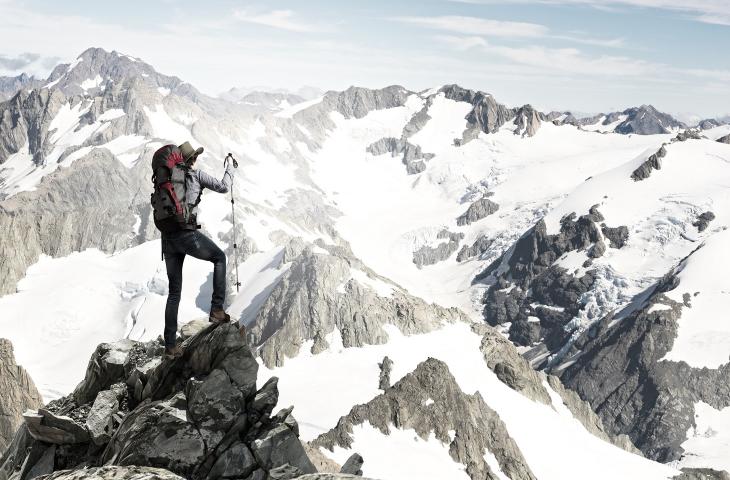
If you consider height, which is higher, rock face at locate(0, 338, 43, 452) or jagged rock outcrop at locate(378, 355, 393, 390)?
rock face at locate(0, 338, 43, 452)

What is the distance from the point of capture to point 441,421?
120062 millimetres

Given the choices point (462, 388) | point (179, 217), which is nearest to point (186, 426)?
point (179, 217)

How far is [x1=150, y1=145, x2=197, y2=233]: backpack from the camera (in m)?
18.6

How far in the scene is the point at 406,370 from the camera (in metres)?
168

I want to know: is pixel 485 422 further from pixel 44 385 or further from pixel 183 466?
pixel 183 466

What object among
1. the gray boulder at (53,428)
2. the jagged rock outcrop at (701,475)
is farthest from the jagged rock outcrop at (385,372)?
the gray boulder at (53,428)

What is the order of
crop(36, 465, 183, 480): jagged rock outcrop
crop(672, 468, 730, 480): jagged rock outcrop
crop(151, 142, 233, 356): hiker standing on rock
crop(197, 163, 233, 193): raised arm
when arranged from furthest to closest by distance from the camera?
1. crop(672, 468, 730, 480): jagged rock outcrop
2. crop(197, 163, 233, 193): raised arm
3. crop(151, 142, 233, 356): hiker standing on rock
4. crop(36, 465, 183, 480): jagged rock outcrop

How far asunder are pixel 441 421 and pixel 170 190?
107549 mm

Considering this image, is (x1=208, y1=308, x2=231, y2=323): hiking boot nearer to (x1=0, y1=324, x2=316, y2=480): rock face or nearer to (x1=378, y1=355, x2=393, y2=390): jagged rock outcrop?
(x1=0, y1=324, x2=316, y2=480): rock face

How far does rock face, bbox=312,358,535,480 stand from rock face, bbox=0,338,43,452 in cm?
4273

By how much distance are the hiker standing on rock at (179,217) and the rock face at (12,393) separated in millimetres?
59770

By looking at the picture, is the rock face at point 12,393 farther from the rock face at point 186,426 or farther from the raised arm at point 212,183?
the raised arm at point 212,183

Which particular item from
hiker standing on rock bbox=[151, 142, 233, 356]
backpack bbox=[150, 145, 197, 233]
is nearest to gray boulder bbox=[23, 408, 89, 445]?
A: hiker standing on rock bbox=[151, 142, 233, 356]

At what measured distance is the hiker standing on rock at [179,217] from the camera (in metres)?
18.8
